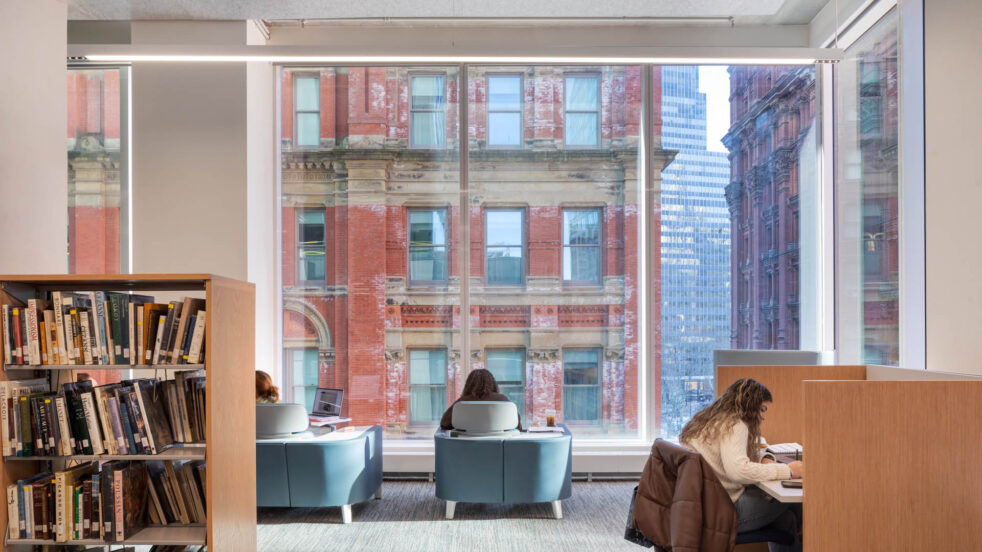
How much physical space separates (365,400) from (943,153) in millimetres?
5073

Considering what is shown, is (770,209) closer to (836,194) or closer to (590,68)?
(836,194)

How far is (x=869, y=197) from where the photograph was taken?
560 centimetres

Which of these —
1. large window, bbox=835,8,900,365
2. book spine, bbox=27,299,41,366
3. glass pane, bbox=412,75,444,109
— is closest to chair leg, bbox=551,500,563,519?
large window, bbox=835,8,900,365

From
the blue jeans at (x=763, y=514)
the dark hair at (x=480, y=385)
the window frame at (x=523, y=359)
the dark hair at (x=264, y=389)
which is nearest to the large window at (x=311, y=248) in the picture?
the dark hair at (x=264, y=389)

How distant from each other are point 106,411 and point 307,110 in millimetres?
4358

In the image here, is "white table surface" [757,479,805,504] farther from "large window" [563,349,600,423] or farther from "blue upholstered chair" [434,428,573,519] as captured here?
"large window" [563,349,600,423]

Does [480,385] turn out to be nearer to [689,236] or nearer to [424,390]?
[424,390]

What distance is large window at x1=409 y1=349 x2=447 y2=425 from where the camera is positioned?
6809mm

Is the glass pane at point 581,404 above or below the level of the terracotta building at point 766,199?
below

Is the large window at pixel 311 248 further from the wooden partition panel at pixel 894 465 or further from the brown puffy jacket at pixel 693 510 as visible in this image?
the wooden partition panel at pixel 894 465

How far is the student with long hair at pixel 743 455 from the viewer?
11.2 ft

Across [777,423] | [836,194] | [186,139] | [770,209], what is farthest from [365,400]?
[836,194]

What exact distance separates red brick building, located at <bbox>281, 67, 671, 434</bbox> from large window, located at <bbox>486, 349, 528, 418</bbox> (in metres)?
0.01

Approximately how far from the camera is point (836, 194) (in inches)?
254
